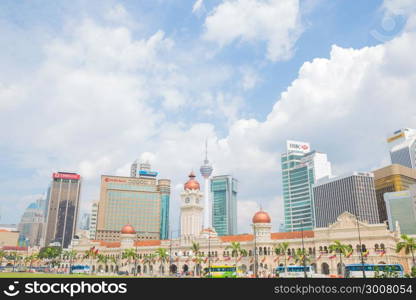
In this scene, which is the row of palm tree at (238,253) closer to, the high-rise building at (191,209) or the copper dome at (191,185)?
the high-rise building at (191,209)

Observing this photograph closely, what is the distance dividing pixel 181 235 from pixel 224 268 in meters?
52.0

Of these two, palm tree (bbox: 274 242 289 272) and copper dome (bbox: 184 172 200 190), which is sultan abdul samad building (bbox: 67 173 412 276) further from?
palm tree (bbox: 274 242 289 272)

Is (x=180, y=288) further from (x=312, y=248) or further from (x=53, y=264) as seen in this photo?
(x=53, y=264)

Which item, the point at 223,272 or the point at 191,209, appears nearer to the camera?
the point at 223,272

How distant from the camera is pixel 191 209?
140 meters

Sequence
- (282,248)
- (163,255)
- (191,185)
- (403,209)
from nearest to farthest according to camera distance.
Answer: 1. (282,248)
2. (163,255)
3. (191,185)
4. (403,209)

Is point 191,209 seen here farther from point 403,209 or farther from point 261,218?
point 403,209

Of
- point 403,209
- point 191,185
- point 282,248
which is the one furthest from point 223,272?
point 403,209

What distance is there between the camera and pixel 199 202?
468 feet

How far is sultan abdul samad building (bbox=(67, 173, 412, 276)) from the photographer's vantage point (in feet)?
302

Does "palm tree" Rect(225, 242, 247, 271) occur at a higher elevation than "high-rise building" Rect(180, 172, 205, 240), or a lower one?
lower

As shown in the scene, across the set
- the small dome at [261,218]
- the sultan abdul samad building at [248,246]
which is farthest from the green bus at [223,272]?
the small dome at [261,218]

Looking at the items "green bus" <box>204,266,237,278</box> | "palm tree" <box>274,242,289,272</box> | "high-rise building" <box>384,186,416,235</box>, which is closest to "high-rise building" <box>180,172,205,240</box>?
"palm tree" <box>274,242,289,272</box>

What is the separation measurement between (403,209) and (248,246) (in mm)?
100279
